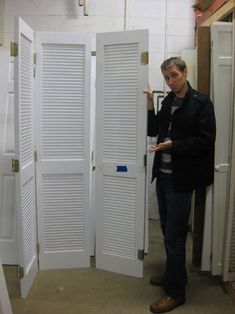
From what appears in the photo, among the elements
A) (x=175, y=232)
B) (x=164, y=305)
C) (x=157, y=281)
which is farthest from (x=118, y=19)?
(x=164, y=305)

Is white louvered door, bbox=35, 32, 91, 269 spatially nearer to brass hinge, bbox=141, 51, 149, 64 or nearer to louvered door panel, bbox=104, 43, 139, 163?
louvered door panel, bbox=104, 43, 139, 163

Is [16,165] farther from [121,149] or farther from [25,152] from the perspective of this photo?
[121,149]

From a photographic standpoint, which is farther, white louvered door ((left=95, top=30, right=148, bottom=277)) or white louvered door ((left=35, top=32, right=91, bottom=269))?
white louvered door ((left=35, top=32, right=91, bottom=269))

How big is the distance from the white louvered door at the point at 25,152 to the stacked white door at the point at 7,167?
0.88 feet

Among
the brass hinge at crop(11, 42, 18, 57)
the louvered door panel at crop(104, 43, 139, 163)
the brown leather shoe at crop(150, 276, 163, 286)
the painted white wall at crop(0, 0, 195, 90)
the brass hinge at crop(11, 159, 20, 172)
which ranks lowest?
the brown leather shoe at crop(150, 276, 163, 286)

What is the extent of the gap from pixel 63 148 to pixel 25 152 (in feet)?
1.26

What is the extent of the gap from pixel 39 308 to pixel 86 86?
1.60 meters

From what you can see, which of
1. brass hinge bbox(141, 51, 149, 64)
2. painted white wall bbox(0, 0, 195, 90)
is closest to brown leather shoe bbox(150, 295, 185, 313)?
brass hinge bbox(141, 51, 149, 64)

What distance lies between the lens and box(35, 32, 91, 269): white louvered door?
2.77m

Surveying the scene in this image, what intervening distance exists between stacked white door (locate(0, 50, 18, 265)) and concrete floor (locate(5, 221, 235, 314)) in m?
0.19

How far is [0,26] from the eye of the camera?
386 centimetres

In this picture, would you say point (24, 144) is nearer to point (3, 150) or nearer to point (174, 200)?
point (3, 150)

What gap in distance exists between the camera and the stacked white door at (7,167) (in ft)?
9.64

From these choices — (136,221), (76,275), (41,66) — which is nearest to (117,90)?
(41,66)
